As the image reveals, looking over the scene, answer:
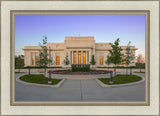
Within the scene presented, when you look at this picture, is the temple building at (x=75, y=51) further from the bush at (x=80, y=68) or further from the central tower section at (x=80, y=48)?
the bush at (x=80, y=68)

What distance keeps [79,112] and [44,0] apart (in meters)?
5.11

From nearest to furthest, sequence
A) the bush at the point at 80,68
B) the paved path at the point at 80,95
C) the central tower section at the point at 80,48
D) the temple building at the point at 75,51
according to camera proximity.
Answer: the paved path at the point at 80,95 < the bush at the point at 80,68 < the central tower section at the point at 80,48 < the temple building at the point at 75,51

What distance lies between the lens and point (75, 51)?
39.0 metres

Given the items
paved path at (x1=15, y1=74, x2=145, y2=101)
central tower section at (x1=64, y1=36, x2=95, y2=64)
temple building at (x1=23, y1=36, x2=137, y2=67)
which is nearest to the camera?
paved path at (x1=15, y1=74, x2=145, y2=101)

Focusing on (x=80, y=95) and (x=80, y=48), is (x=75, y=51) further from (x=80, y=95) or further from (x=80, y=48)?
(x=80, y=95)

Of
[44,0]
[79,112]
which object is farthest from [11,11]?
[79,112]

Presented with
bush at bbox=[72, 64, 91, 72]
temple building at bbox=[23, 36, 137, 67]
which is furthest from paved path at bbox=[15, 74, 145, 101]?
temple building at bbox=[23, 36, 137, 67]

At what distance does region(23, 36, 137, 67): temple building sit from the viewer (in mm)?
38219

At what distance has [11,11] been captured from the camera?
4.25 meters

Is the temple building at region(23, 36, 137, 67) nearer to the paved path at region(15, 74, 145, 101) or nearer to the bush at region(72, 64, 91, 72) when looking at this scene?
the bush at region(72, 64, 91, 72)

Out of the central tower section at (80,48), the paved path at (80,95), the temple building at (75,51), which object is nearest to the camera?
the paved path at (80,95)

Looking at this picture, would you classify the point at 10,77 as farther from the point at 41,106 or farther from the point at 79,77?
the point at 79,77

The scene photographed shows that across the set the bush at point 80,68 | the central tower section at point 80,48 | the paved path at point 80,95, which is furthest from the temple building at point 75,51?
the paved path at point 80,95

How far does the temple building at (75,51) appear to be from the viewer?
38219mm
